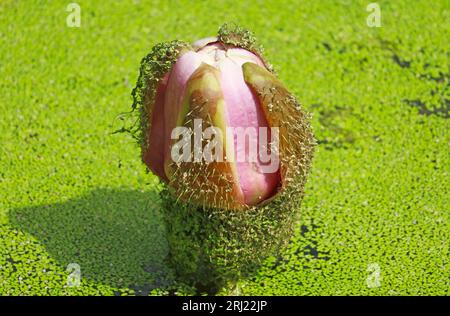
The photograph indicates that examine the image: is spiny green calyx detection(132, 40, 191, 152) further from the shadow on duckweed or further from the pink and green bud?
the shadow on duckweed

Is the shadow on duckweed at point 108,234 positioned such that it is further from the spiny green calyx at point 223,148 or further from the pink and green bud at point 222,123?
the pink and green bud at point 222,123

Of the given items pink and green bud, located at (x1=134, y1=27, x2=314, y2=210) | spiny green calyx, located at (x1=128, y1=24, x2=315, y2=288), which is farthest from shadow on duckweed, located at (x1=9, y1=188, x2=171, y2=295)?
pink and green bud, located at (x1=134, y1=27, x2=314, y2=210)

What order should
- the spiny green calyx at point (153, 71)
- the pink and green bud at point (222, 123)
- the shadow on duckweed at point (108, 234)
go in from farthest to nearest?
the shadow on duckweed at point (108, 234) < the spiny green calyx at point (153, 71) < the pink and green bud at point (222, 123)

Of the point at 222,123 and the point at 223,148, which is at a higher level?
the point at 222,123

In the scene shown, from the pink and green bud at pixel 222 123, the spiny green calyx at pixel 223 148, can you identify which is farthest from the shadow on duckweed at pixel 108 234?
the pink and green bud at pixel 222 123

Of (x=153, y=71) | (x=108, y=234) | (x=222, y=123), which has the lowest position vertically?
(x=108, y=234)

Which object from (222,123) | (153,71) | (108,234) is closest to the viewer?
(222,123)

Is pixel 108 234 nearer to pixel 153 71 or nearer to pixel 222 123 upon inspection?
pixel 153 71

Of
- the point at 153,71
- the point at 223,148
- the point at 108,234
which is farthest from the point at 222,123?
the point at 108,234

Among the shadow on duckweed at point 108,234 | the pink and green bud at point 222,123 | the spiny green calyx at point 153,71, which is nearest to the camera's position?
the pink and green bud at point 222,123

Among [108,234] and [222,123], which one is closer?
[222,123]

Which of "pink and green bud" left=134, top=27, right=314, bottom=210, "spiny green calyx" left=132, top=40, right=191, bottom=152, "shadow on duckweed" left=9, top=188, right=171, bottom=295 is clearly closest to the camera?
"pink and green bud" left=134, top=27, right=314, bottom=210
